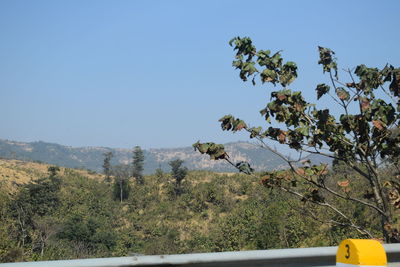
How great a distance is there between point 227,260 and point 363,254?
0.92 meters

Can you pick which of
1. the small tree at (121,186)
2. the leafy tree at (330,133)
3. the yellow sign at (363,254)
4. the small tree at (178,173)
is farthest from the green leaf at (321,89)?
the small tree at (178,173)

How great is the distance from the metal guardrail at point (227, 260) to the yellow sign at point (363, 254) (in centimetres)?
73

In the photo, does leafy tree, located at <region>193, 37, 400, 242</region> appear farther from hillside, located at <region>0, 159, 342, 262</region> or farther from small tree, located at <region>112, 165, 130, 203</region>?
small tree, located at <region>112, 165, 130, 203</region>

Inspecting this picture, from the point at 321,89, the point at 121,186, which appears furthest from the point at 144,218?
the point at 321,89

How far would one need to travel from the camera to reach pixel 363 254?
230 cm

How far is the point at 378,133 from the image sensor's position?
219 inches

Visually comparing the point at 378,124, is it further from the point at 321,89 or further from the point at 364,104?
the point at 321,89

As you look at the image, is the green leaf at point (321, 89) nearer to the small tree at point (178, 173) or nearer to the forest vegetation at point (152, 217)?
the forest vegetation at point (152, 217)

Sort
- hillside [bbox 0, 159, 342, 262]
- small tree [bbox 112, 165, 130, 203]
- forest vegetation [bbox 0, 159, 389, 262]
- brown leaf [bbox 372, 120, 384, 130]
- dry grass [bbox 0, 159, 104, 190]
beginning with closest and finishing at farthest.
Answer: brown leaf [bbox 372, 120, 384, 130], forest vegetation [bbox 0, 159, 389, 262], hillside [bbox 0, 159, 342, 262], small tree [bbox 112, 165, 130, 203], dry grass [bbox 0, 159, 104, 190]

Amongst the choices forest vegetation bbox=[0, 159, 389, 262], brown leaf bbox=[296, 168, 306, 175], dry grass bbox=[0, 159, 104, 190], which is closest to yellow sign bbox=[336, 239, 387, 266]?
brown leaf bbox=[296, 168, 306, 175]

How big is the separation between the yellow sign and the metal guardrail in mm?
733

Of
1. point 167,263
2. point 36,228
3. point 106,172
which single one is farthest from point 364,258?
point 106,172

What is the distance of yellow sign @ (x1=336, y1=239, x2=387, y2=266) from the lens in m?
2.30

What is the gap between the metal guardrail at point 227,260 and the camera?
2.73m
